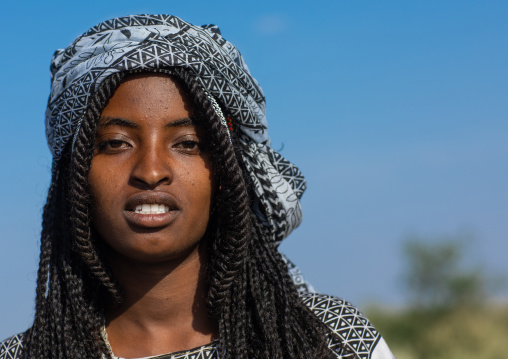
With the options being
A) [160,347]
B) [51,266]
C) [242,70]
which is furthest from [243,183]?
[51,266]

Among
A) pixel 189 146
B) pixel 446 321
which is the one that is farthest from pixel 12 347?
pixel 446 321

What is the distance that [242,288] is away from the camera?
2.83 m

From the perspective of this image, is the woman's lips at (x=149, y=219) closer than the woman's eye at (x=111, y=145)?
Yes

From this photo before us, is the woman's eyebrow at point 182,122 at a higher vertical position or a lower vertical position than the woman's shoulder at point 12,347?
higher

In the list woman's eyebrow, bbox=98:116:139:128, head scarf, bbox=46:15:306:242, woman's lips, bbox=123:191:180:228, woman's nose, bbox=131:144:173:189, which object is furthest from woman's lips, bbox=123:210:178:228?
head scarf, bbox=46:15:306:242

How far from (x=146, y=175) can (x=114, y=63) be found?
507mm

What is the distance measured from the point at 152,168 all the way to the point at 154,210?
0.54 ft

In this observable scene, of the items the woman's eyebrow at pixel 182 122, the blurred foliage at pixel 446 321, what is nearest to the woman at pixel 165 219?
the woman's eyebrow at pixel 182 122

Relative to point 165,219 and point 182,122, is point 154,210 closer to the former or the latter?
point 165,219

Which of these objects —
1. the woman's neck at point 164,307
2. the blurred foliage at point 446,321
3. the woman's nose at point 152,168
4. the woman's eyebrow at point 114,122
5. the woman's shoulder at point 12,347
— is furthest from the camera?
the blurred foliage at point 446,321

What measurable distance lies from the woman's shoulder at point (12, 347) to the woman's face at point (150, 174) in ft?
2.27

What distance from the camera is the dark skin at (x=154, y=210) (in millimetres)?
2615

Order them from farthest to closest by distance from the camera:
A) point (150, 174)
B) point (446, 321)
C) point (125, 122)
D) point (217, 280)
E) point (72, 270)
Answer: point (446, 321) < point (72, 270) < point (217, 280) < point (125, 122) < point (150, 174)

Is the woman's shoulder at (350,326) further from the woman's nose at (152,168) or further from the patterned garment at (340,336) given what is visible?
the woman's nose at (152,168)
